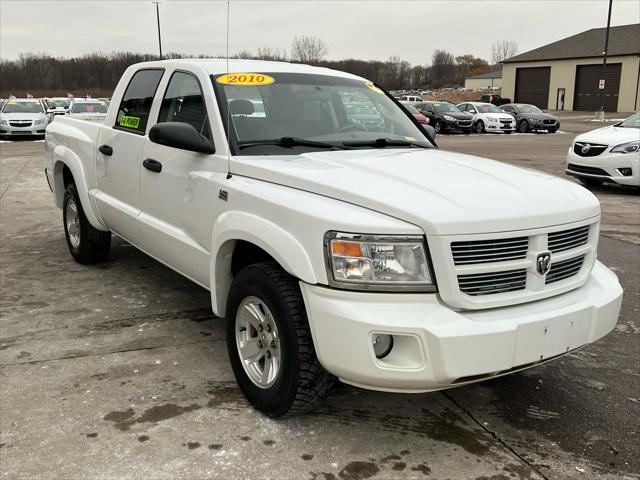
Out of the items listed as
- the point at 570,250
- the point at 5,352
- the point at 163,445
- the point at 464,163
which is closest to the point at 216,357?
the point at 163,445

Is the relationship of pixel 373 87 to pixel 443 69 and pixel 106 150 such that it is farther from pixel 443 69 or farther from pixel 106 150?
pixel 443 69

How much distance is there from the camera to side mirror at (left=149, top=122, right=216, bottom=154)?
3.49m

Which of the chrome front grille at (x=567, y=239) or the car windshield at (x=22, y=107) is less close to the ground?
the car windshield at (x=22, y=107)

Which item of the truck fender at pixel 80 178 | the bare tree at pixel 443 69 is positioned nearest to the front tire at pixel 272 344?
the truck fender at pixel 80 178

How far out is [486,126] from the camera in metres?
28.0

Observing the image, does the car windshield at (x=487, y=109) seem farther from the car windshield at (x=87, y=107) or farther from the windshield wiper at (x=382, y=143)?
the windshield wiper at (x=382, y=143)

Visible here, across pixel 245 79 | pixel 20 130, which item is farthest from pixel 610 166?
pixel 20 130

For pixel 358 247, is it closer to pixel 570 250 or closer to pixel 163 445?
pixel 570 250

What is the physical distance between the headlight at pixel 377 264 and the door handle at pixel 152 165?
1.87 m

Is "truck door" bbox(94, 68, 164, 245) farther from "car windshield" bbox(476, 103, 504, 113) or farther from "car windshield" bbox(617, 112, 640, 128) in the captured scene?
"car windshield" bbox(476, 103, 504, 113)

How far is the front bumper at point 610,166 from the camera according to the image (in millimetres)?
10219

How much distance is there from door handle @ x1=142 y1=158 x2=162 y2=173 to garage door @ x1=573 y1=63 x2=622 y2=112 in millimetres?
49980

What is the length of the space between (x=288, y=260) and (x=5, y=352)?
2274mm

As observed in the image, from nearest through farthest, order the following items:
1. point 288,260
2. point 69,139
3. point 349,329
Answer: point 349,329 < point 288,260 < point 69,139
